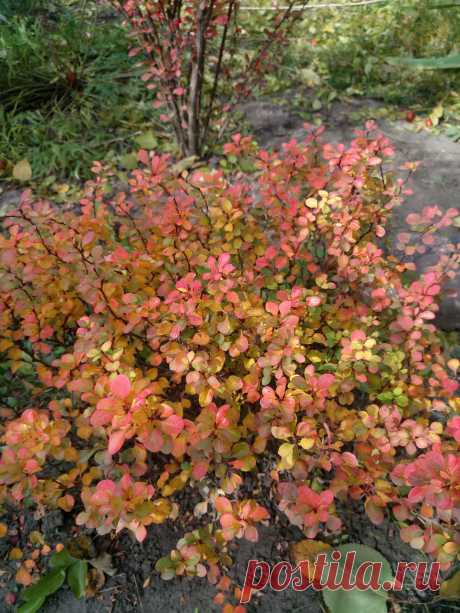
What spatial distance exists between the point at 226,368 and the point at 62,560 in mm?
921

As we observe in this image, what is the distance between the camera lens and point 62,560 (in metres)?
1.72

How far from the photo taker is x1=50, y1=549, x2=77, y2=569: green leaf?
1715 mm

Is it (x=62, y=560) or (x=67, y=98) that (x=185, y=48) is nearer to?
(x=67, y=98)

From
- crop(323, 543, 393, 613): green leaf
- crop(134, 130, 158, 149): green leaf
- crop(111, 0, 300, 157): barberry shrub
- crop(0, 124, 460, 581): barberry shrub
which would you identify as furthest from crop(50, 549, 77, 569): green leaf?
crop(134, 130, 158, 149): green leaf

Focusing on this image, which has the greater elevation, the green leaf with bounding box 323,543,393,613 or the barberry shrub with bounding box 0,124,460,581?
the barberry shrub with bounding box 0,124,460,581

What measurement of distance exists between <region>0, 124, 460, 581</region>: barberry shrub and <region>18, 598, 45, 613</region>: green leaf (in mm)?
278

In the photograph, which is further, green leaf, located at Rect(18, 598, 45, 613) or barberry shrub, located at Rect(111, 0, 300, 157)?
barberry shrub, located at Rect(111, 0, 300, 157)

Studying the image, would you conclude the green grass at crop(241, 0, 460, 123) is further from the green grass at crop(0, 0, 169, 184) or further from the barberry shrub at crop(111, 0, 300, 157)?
the green grass at crop(0, 0, 169, 184)

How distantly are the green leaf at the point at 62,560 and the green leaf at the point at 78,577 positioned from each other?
0.02m

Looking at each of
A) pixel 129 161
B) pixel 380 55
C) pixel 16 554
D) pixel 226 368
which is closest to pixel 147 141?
pixel 129 161

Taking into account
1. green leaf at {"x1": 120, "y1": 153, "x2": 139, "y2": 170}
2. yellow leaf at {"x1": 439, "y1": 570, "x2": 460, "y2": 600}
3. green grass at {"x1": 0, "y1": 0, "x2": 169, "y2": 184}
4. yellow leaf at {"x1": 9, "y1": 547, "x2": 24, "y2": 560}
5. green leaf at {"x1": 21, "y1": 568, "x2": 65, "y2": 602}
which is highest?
green grass at {"x1": 0, "y1": 0, "x2": 169, "y2": 184}

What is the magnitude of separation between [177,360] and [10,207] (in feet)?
7.69

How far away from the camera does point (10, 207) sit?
3.21 meters

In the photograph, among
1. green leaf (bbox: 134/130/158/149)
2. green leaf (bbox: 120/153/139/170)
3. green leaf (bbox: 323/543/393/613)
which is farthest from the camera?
green leaf (bbox: 134/130/158/149)
